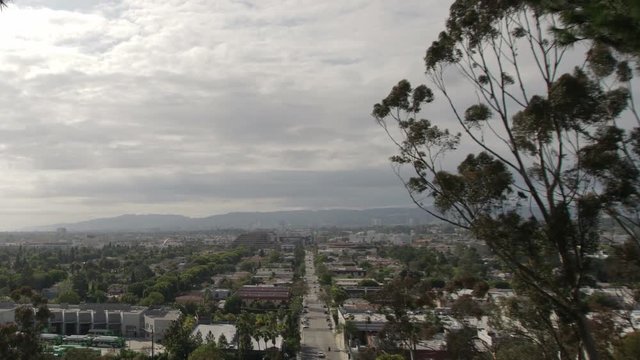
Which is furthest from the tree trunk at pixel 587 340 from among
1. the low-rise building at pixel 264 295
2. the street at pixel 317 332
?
the low-rise building at pixel 264 295

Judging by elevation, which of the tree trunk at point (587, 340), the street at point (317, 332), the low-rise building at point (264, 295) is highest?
the tree trunk at point (587, 340)

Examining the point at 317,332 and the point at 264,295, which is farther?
the point at 264,295

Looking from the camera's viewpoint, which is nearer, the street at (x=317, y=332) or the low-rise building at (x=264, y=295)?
the street at (x=317, y=332)

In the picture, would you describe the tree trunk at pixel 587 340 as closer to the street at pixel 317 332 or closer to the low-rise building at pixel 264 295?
the street at pixel 317 332

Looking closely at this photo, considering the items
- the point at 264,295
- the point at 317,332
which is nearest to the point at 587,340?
the point at 317,332

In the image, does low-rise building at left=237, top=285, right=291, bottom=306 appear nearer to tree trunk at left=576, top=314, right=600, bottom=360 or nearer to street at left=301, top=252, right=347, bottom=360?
street at left=301, top=252, right=347, bottom=360

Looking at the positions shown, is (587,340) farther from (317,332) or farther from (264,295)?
(264,295)

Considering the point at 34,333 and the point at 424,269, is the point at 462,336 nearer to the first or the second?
the point at 34,333

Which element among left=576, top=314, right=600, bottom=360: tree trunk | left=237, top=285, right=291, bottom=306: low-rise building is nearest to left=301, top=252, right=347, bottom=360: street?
left=237, top=285, right=291, bottom=306: low-rise building

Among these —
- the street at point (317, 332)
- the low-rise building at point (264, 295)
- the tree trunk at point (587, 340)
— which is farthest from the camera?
the low-rise building at point (264, 295)

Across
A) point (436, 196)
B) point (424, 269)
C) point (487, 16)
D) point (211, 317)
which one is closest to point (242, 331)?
point (211, 317)
